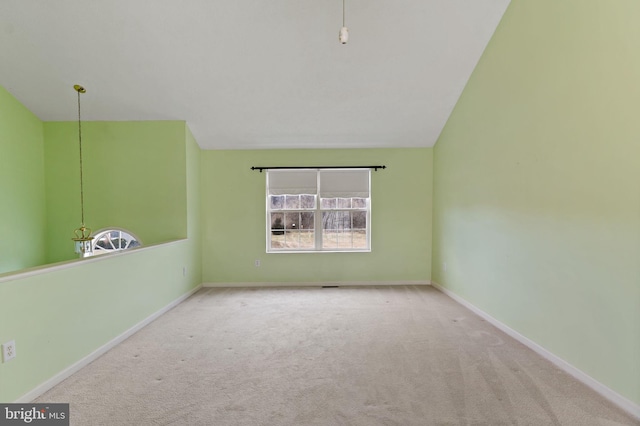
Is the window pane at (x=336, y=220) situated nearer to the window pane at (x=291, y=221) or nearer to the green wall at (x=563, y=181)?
the window pane at (x=291, y=221)

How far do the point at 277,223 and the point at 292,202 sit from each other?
1.49 ft

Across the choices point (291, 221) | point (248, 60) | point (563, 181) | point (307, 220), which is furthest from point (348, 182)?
point (563, 181)

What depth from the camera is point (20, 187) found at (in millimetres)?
3889

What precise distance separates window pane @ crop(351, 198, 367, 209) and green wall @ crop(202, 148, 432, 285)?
182 mm

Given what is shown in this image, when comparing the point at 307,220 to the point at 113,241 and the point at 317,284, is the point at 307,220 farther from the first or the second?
the point at 113,241

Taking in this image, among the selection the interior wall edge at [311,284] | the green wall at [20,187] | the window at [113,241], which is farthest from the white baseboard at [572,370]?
the green wall at [20,187]

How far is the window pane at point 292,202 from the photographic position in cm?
499

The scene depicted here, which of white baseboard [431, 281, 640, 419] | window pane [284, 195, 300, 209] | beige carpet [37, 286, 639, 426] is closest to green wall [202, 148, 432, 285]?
window pane [284, 195, 300, 209]

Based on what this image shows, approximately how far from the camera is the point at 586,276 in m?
2.11

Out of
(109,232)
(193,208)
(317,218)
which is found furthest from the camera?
(317,218)

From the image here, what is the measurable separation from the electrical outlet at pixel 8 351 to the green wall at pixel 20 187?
2.78 metres

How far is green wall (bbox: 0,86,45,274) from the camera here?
3.70 m

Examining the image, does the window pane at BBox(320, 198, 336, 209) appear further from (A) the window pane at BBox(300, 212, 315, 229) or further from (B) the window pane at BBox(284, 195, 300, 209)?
(B) the window pane at BBox(284, 195, 300, 209)

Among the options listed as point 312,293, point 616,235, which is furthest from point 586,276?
point 312,293
